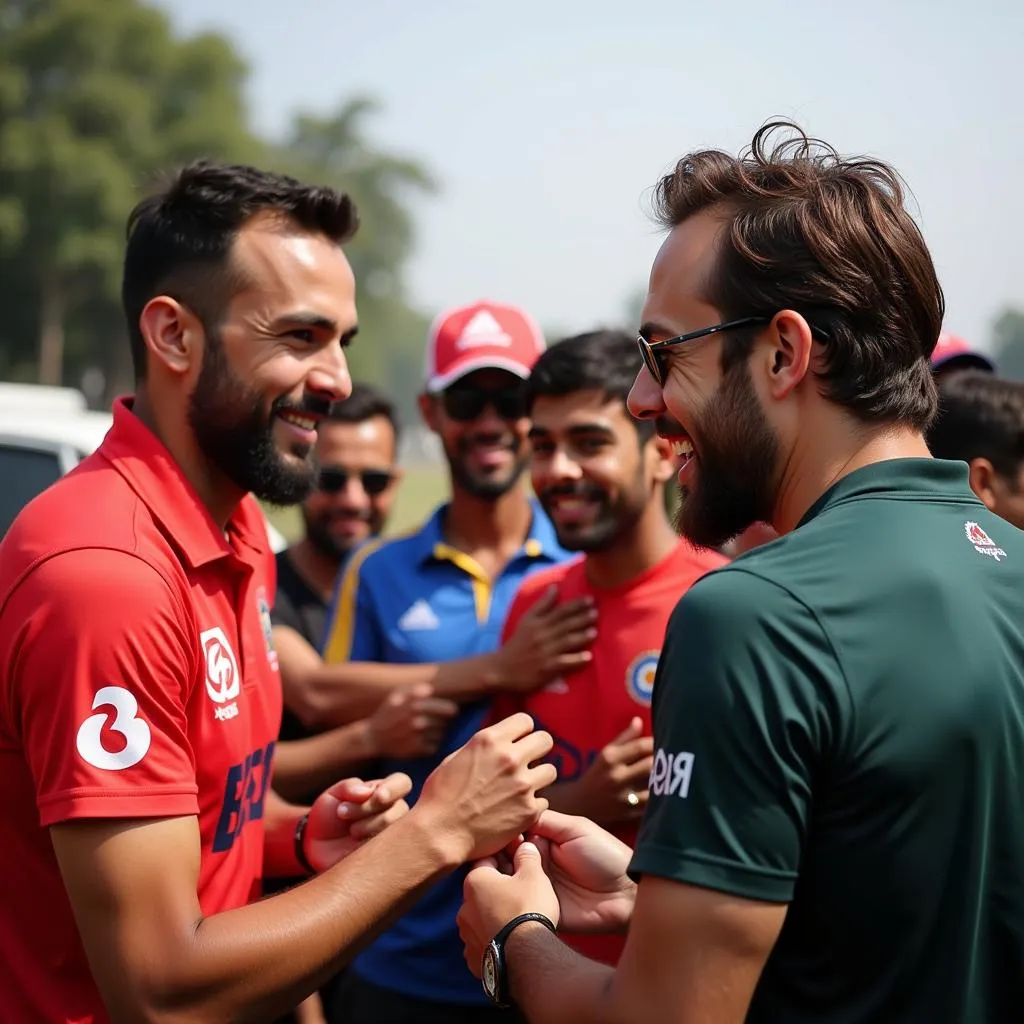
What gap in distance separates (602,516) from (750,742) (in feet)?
6.80

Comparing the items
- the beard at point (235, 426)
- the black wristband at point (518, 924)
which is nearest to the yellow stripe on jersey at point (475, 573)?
the beard at point (235, 426)

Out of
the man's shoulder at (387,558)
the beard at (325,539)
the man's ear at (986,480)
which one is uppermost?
the man's ear at (986,480)

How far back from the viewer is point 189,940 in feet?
7.36

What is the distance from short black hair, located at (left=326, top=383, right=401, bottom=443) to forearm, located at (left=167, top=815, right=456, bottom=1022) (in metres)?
3.28

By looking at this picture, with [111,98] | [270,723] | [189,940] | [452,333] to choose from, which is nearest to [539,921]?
[189,940]

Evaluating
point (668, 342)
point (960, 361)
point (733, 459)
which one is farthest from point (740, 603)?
point (960, 361)

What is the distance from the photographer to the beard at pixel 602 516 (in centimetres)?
373

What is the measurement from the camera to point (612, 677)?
11.8ft

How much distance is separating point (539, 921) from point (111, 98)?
1834 inches

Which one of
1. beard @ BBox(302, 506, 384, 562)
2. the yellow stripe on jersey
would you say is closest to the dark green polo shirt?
the yellow stripe on jersey

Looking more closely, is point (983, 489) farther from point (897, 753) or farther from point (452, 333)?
point (897, 753)

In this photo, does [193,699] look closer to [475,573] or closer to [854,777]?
[854,777]

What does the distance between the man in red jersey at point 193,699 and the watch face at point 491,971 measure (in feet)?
1.14

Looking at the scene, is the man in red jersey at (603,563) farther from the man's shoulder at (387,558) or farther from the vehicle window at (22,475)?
the vehicle window at (22,475)
